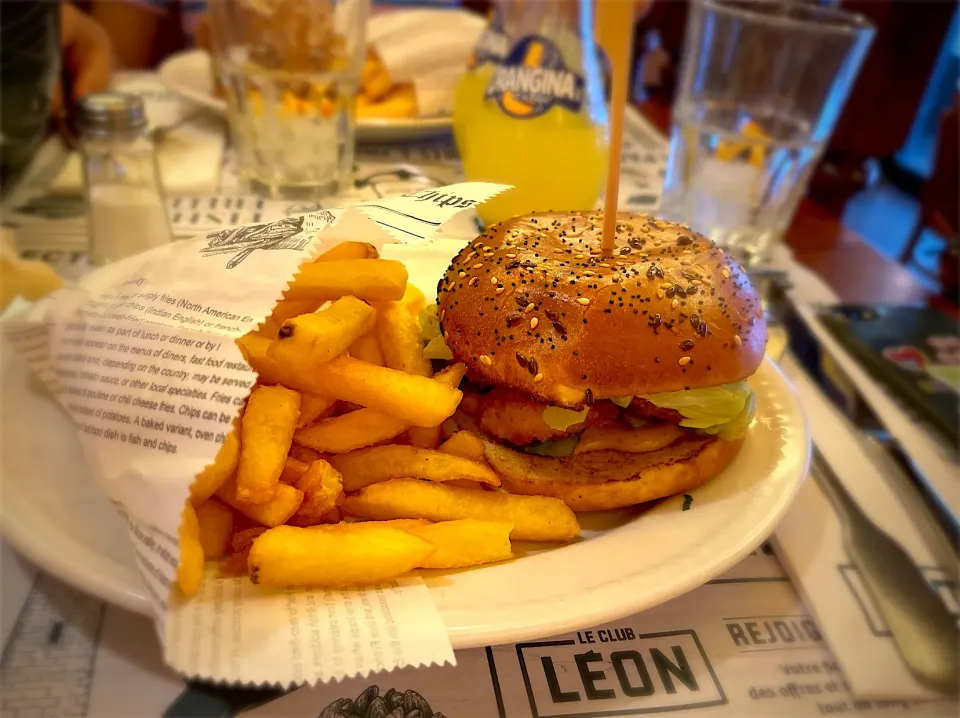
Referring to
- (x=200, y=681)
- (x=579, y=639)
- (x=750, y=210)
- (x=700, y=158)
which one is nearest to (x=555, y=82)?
(x=700, y=158)

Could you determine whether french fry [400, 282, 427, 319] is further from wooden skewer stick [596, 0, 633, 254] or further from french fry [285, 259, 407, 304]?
wooden skewer stick [596, 0, 633, 254]

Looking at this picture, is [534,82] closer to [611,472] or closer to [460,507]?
[611,472]

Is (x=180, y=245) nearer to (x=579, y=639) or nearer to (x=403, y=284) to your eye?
(x=403, y=284)

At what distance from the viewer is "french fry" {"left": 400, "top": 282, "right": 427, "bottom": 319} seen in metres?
1.38

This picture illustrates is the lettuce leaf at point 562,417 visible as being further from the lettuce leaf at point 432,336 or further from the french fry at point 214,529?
the french fry at point 214,529

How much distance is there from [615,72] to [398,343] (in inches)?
23.4

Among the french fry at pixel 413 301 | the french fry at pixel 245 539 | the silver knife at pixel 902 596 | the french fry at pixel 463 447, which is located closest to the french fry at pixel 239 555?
the french fry at pixel 245 539

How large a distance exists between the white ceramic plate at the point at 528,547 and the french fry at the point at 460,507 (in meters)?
0.04

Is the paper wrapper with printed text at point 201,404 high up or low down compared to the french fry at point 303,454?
up

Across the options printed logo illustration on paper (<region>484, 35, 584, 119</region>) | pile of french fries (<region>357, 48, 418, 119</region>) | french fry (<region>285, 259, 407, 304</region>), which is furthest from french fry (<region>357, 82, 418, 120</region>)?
french fry (<region>285, 259, 407, 304</region>)

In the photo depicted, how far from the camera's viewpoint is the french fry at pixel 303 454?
1.13 metres

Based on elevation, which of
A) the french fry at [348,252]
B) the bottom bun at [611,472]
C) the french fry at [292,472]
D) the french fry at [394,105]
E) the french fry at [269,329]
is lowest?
the bottom bun at [611,472]

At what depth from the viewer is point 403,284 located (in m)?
1.21

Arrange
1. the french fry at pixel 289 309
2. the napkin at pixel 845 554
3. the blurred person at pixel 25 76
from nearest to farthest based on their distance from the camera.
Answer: the napkin at pixel 845 554
the french fry at pixel 289 309
the blurred person at pixel 25 76
